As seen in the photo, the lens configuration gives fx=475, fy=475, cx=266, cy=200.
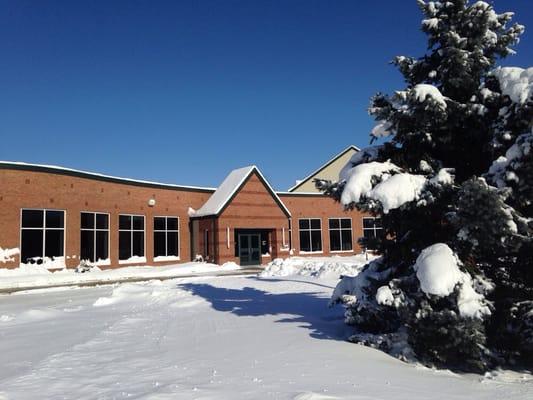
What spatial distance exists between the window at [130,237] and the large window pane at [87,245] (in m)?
1.93

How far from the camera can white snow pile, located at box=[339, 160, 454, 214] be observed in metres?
7.43

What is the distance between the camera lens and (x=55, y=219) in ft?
81.2

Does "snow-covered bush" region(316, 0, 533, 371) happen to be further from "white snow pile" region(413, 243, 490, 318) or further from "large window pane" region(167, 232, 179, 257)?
"large window pane" region(167, 232, 179, 257)

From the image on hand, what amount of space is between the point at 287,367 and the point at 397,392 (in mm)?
1604

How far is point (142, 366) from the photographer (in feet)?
22.7

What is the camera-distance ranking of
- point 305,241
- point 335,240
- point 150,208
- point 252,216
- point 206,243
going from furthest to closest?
1. point 335,240
2. point 305,241
3. point 252,216
4. point 206,243
5. point 150,208

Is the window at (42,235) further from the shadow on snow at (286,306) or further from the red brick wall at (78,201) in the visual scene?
the shadow on snow at (286,306)

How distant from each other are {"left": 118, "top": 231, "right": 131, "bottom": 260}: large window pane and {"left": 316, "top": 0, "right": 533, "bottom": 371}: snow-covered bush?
69.6 ft

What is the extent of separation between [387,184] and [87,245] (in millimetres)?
22407

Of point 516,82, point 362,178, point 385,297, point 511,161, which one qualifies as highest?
point 516,82

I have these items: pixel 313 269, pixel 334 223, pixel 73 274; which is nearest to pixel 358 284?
pixel 313 269

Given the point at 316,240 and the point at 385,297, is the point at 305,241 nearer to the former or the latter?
the point at 316,240

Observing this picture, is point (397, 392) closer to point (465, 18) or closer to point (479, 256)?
point (479, 256)

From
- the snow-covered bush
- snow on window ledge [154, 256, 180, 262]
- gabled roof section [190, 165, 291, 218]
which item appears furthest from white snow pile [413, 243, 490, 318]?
snow on window ledge [154, 256, 180, 262]
